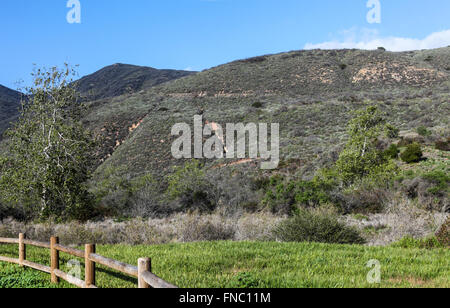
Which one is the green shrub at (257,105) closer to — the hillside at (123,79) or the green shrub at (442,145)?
the green shrub at (442,145)

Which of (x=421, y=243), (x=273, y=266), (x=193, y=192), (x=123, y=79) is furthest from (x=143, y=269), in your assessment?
(x=123, y=79)

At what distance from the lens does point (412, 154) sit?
24453 mm

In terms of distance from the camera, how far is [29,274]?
7312 mm

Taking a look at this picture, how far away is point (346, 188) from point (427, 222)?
374 inches

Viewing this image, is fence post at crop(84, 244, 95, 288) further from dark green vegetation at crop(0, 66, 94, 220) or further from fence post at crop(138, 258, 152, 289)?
dark green vegetation at crop(0, 66, 94, 220)

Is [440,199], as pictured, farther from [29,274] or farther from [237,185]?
[29,274]

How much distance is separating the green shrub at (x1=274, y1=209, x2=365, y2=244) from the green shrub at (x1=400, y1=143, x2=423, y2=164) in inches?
620

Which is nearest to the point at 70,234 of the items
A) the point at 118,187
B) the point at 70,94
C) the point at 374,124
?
the point at 70,94

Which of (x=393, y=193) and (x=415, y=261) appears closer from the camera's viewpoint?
(x=415, y=261)

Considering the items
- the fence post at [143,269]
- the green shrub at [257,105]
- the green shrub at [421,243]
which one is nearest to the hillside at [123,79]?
the green shrub at [257,105]

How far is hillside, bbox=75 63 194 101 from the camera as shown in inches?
3930

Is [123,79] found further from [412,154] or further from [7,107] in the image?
[412,154]

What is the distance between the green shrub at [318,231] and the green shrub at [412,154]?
15756 millimetres

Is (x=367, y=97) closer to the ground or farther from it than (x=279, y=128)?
farther from it
